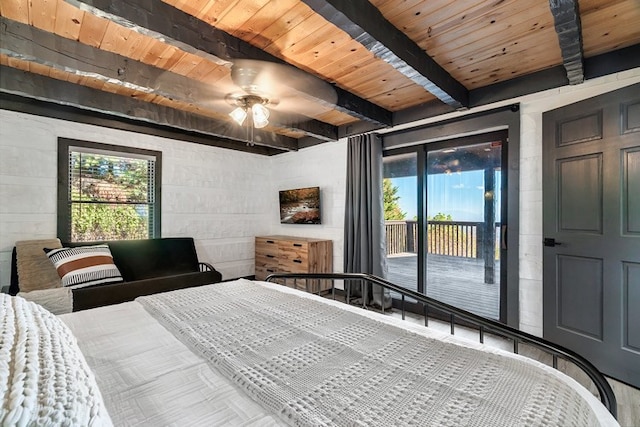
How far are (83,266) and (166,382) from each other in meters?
2.66

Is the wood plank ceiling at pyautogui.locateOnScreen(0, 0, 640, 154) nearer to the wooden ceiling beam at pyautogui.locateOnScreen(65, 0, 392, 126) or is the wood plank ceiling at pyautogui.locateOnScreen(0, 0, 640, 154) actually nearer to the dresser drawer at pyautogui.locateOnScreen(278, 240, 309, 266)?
the wooden ceiling beam at pyautogui.locateOnScreen(65, 0, 392, 126)

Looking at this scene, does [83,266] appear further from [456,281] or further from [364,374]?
[456,281]

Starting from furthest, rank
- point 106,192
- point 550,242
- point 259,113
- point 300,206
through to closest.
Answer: point 300,206 → point 106,192 → point 259,113 → point 550,242

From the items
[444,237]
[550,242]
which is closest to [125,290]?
[444,237]

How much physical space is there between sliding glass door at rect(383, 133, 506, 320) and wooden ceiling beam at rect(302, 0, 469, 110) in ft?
2.97

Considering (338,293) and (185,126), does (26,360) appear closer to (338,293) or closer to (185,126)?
(185,126)

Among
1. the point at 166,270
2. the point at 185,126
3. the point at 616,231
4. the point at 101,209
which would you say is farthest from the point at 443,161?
the point at 101,209

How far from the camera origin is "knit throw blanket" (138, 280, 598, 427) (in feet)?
2.47

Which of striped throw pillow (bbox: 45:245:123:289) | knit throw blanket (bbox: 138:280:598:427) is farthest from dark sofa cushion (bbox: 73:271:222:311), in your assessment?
knit throw blanket (bbox: 138:280:598:427)

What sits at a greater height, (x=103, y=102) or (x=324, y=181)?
(x=103, y=102)

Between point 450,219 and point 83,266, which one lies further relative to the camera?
point 450,219

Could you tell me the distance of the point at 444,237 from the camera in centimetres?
365

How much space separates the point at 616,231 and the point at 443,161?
1.71 meters

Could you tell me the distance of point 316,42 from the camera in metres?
2.08
